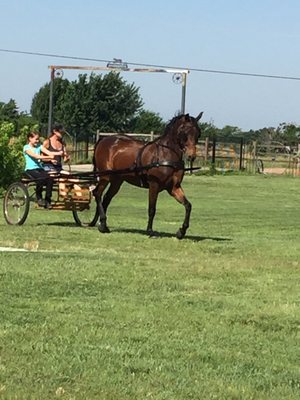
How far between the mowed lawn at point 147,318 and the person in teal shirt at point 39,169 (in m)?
1.73

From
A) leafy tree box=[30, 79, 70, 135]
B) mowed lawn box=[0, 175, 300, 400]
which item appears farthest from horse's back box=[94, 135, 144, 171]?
leafy tree box=[30, 79, 70, 135]

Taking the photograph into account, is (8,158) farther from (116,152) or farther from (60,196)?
(116,152)

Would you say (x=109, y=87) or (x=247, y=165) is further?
(x=109, y=87)

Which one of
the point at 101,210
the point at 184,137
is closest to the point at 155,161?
the point at 184,137

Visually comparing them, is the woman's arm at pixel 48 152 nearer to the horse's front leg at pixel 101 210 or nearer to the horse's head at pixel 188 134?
the horse's front leg at pixel 101 210

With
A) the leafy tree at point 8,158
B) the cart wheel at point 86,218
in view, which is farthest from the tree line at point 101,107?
the cart wheel at point 86,218

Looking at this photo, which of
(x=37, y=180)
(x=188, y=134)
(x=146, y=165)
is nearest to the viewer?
(x=188, y=134)

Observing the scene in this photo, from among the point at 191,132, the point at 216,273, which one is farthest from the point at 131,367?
the point at 191,132

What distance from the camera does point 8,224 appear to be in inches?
693

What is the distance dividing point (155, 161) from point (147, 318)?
27.2 feet

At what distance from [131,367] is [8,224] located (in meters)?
11.7

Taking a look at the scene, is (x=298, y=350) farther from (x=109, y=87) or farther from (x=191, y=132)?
(x=109, y=87)

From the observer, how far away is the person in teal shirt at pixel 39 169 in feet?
56.9

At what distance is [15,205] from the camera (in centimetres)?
1767
